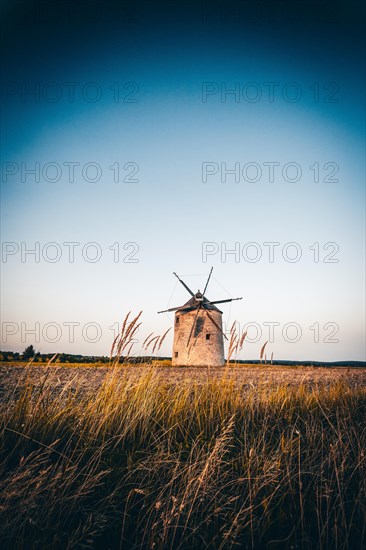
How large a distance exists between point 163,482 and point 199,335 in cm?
2309

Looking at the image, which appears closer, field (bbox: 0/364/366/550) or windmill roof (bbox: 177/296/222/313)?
field (bbox: 0/364/366/550)

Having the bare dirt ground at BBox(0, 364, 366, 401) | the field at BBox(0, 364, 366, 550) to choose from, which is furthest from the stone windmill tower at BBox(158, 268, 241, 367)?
the field at BBox(0, 364, 366, 550)

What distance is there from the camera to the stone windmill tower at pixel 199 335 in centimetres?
2497

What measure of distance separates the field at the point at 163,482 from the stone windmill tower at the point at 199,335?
67.9 feet

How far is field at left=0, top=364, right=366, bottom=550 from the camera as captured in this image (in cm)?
205

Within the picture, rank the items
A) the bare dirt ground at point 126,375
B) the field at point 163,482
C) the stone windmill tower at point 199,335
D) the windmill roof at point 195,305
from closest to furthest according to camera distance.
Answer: the field at point 163,482 → the bare dirt ground at point 126,375 → the stone windmill tower at point 199,335 → the windmill roof at point 195,305

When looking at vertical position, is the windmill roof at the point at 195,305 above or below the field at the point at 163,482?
above

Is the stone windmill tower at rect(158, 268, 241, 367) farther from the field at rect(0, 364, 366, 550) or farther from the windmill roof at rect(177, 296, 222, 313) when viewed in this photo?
the field at rect(0, 364, 366, 550)

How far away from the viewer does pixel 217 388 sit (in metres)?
4.83

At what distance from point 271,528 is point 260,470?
57 centimetres

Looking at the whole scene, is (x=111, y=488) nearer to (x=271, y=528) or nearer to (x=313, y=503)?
(x=271, y=528)

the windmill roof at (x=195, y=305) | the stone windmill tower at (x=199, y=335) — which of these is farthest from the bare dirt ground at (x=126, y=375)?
the windmill roof at (x=195, y=305)

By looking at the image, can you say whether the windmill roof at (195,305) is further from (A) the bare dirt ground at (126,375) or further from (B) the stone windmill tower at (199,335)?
(A) the bare dirt ground at (126,375)

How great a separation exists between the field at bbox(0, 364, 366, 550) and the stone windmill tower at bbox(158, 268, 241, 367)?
20683 millimetres
